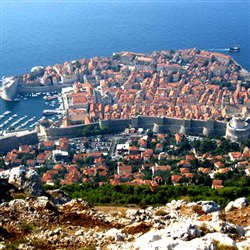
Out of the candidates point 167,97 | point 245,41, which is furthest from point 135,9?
point 167,97

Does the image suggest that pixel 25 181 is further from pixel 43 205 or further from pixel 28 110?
pixel 28 110

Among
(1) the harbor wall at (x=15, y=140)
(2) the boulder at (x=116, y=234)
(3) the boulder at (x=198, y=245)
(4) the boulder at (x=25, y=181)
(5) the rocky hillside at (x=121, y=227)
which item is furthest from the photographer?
(1) the harbor wall at (x=15, y=140)

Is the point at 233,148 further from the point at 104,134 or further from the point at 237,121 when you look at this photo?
the point at 104,134

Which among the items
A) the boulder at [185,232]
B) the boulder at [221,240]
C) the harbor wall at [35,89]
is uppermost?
the boulder at [221,240]

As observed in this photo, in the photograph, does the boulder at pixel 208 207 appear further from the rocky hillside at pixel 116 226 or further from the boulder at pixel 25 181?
the boulder at pixel 25 181

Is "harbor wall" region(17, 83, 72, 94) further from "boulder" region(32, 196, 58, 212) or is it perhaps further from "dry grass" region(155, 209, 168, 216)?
"dry grass" region(155, 209, 168, 216)

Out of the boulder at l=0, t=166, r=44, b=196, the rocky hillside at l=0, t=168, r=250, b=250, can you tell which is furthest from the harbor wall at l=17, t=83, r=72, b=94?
the rocky hillside at l=0, t=168, r=250, b=250

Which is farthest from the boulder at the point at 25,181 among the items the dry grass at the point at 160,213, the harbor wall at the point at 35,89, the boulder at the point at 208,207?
the harbor wall at the point at 35,89
